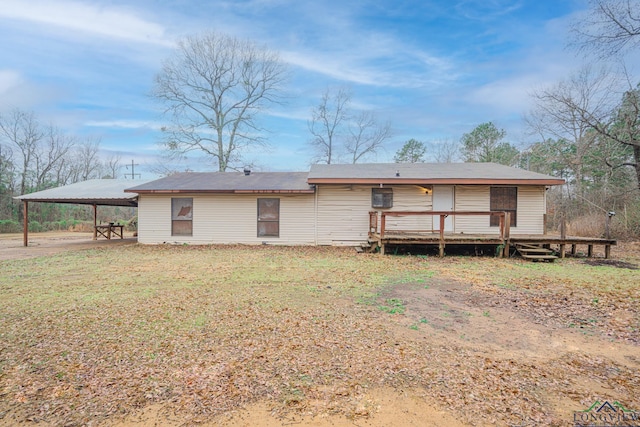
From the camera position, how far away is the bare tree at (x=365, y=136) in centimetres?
2786

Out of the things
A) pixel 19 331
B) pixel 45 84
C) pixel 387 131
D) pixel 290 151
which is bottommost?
pixel 19 331

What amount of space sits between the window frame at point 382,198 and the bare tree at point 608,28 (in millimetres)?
8452

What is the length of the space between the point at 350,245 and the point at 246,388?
963 centimetres

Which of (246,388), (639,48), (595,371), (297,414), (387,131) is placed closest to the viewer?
(297,414)

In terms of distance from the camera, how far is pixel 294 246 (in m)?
12.0

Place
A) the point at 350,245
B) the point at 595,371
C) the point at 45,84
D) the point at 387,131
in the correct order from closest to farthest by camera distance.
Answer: the point at 595,371, the point at 350,245, the point at 45,84, the point at 387,131

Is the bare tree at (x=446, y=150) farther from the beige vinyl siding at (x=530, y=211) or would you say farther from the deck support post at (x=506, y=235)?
the deck support post at (x=506, y=235)

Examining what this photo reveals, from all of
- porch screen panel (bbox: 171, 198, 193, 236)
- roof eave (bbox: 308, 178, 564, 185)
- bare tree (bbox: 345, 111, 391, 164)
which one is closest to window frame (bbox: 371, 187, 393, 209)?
roof eave (bbox: 308, 178, 564, 185)

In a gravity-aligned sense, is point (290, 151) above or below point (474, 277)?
above

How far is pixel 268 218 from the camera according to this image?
12.4m

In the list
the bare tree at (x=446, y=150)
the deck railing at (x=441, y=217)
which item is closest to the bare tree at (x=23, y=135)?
the deck railing at (x=441, y=217)

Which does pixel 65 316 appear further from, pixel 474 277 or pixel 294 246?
pixel 294 246

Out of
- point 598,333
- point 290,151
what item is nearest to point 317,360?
point 598,333

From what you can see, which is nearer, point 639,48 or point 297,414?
point 297,414
